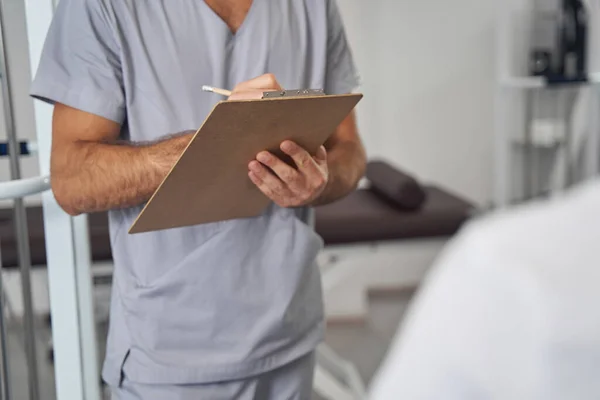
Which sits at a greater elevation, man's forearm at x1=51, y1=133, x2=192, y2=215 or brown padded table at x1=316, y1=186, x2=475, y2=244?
man's forearm at x1=51, y1=133, x2=192, y2=215

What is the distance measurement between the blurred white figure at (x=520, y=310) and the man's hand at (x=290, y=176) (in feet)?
1.58

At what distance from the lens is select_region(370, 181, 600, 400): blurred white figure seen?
0.34 m

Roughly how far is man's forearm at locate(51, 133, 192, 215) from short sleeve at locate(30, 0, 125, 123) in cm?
6

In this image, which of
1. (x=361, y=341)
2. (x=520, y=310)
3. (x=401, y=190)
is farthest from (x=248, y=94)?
(x=361, y=341)

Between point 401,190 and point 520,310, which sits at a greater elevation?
point 520,310

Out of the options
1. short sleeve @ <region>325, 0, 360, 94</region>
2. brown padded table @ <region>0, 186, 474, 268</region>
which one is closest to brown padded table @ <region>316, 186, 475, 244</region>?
brown padded table @ <region>0, 186, 474, 268</region>

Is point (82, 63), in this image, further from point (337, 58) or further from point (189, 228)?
point (337, 58)

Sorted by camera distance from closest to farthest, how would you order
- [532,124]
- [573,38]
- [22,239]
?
[22,239] < [573,38] < [532,124]

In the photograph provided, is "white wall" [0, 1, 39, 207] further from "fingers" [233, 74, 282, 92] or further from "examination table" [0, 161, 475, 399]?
"examination table" [0, 161, 475, 399]

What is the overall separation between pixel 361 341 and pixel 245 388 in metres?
1.46

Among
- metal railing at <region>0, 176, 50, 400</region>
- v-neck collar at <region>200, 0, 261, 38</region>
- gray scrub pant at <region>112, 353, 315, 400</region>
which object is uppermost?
v-neck collar at <region>200, 0, 261, 38</region>

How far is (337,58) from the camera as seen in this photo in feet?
3.47

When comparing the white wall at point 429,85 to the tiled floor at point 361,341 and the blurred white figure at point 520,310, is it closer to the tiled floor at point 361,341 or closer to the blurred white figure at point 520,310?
the tiled floor at point 361,341

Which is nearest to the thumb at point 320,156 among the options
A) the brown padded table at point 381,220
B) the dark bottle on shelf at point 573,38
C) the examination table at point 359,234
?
the examination table at point 359,234
